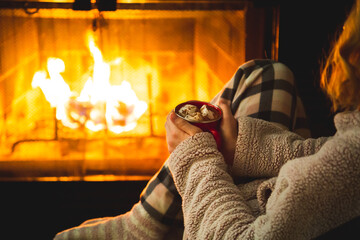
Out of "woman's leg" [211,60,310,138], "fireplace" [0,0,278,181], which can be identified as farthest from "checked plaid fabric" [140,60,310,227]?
"fireplace" [0,0,278,181]

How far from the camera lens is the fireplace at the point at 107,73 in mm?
1211

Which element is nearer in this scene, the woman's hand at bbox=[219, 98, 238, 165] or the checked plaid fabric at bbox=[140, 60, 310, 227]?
the woman's hand at bbox=[219, 98, 238, 165]

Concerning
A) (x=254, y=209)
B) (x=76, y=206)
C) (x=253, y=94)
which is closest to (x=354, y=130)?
(x=254, y=209)

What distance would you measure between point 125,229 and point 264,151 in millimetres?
A: 489

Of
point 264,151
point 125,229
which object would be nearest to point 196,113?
point 264,151

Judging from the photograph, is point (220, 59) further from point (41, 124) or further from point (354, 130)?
point (354, 130)

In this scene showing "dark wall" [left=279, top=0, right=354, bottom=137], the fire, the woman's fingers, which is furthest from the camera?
the fire

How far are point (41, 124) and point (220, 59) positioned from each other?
71cm

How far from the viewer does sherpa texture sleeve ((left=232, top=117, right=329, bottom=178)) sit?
597 mm

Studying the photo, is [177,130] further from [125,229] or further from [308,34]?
[308,34]

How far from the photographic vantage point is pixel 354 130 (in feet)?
1.44

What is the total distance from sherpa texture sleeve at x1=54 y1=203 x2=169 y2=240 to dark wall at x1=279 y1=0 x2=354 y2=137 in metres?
0.70

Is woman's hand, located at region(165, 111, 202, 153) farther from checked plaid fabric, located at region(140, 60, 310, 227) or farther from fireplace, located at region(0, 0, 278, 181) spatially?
fireplace, located at region(0, 0, 278, 181)

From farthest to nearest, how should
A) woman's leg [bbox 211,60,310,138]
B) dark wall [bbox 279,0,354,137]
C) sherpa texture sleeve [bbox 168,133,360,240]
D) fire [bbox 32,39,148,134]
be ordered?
fire [bbox 32,39,148,134]
dark wall [bbox 279,0,354,137]
woman's leg [bbox 211,60,310,138]
sherpa texture sleeve [bbox 168,133,360,240]
